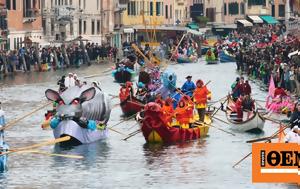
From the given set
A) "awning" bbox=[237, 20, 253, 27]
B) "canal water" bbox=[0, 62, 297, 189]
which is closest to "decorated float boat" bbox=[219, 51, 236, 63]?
"awning" bbox=[237, 20, 253, 27]

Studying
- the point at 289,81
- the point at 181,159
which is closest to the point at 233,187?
the point at 181,159

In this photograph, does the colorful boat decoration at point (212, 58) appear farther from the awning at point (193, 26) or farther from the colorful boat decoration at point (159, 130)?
the colorful boat decoration at point (159, 130)

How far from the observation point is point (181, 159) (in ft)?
142

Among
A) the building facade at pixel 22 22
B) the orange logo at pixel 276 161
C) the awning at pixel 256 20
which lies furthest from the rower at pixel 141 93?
the awning at pixel 256 20

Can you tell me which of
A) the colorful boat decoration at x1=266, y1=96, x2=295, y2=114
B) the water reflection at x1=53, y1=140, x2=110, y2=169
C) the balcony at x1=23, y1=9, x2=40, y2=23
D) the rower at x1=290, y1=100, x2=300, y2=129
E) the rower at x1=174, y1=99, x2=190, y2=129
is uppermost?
the balcony at x1=23, y1=9, x2=40, y2=23

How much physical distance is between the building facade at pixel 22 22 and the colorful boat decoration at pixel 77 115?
53.9 m

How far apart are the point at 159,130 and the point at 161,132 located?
0.13 m

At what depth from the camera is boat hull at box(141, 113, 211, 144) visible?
150 ft

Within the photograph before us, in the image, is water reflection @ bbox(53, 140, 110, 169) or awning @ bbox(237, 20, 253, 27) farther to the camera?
awning @ bbox(237, 20, 253, 27)

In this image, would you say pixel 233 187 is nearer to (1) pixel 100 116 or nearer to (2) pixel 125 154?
(2) pixel 125 154

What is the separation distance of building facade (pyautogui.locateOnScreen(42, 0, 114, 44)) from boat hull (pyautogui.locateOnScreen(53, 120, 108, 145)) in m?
65.8

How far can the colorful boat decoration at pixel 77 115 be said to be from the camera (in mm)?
44656

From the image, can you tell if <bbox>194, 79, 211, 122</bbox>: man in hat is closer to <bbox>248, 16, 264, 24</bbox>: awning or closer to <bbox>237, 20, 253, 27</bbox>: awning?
<bbox>237, 20, 253, 27</bbox>: awning

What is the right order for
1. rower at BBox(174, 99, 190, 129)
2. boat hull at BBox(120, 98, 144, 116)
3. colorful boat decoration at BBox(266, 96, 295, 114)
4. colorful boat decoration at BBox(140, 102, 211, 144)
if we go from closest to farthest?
colorful boat decoration at BBox(140, 102, 211, 144) → rower at BBox(174, 99, 190, 129) → colorful boat decoration at BBox(266, 96, 295, 114) → boat hull at BBox(120, 98, 144, 116)
